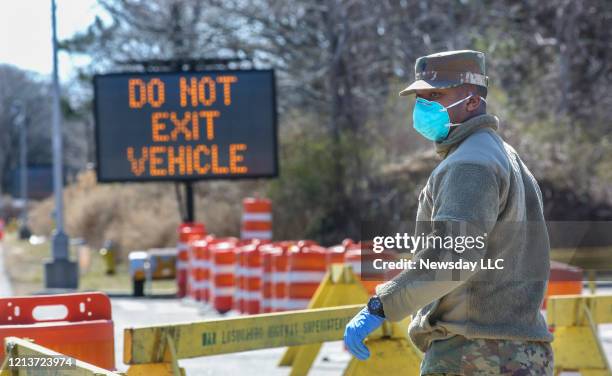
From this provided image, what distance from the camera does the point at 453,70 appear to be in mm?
4887

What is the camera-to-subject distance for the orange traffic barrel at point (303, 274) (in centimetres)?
1544

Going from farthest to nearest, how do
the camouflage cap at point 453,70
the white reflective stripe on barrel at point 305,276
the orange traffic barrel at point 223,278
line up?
1. the orange traffic barrel at point 223,278
2. the white reflective stripe on barrel at point 305,276
3. the camouflage cap at point 453,70

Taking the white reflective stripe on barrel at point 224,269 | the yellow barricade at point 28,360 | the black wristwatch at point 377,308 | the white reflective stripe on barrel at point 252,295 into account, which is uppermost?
the black wristwatch at point 377,308

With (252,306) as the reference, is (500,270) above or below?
above

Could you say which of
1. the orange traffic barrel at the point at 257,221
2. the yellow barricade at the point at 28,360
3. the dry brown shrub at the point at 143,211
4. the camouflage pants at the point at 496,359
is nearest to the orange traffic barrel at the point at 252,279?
the orange traffic barrel at the point at 257,221

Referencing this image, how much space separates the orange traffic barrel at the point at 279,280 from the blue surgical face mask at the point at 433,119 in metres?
10.9

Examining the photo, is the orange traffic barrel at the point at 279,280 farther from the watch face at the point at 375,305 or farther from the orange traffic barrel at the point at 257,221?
the watch face at the point at 375,305

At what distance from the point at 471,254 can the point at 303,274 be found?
11.0m

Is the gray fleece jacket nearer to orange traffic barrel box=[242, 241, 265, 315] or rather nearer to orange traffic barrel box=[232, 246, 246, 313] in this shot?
orange traffic barrel box=[242, 241, 265, 315]

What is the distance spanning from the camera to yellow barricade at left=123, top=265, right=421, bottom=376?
20.5ft

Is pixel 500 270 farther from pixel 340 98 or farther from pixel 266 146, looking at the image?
pixel 340 98

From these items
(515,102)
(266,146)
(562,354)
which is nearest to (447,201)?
(562,354)

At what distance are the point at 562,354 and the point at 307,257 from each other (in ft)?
22.6

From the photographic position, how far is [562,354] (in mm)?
8797
